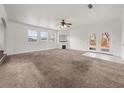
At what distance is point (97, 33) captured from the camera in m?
6.57

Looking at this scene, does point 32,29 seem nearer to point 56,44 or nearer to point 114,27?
point 56,44

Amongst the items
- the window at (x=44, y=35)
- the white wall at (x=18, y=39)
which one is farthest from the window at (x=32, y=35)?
the window at (x=44, y=35)

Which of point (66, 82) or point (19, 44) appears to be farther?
point (19, 44)

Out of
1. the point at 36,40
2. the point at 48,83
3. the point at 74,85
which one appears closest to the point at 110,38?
the point at 74,85

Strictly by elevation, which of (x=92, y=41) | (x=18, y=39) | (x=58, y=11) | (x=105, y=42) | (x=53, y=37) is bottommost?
(x=105, y=42)

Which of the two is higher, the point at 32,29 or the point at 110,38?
the point at 32,29

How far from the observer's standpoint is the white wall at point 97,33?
17.5ft

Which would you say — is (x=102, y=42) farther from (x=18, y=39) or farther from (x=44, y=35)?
(x=18, y=39)

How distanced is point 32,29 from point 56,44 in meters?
3.76

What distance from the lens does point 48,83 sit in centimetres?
187

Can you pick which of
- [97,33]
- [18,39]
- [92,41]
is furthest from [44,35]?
[97,33]

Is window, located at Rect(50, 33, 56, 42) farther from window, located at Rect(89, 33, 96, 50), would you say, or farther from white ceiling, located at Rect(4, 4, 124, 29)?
white ceiling, located at Rect(4, 4, 124, 29)

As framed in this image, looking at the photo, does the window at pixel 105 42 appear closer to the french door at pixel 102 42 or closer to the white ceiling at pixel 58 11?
the french door at pixel 102 42

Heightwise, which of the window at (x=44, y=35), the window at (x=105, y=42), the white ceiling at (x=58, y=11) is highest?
the white ceiling at (x=58, y=11)
